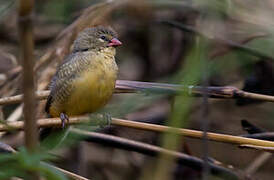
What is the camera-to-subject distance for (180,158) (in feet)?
10.7

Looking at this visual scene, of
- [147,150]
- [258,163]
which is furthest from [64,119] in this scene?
[258,163]

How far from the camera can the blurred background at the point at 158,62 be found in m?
3.95

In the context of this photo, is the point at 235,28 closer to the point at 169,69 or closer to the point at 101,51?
the point at 169,69

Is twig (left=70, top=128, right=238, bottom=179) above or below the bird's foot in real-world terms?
below

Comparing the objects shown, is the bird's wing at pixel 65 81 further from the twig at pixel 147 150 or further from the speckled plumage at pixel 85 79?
the twig at pixel 147 150

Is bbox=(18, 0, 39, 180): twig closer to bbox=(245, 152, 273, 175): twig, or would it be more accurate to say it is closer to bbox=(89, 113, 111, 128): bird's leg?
bbox=(89, 113, 111, 128): bird's leg

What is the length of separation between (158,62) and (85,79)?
6.58ft

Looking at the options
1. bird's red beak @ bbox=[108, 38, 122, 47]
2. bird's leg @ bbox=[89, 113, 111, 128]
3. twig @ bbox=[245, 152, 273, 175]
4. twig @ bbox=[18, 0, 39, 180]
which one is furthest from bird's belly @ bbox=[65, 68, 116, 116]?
twig @ bbox=[18, 0, 39, 180]

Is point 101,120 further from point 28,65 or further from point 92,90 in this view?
point 28,65

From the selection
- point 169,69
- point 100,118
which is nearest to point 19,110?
point 100,118

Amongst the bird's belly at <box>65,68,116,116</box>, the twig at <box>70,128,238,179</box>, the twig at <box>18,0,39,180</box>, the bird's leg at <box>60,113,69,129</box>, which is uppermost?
the twig at <box>18,0,39,180</box>

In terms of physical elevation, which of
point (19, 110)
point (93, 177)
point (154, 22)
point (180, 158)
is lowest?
point (93, 177)

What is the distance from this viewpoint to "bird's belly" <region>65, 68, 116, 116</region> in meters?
3.20

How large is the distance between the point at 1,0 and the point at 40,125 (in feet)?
6.88
